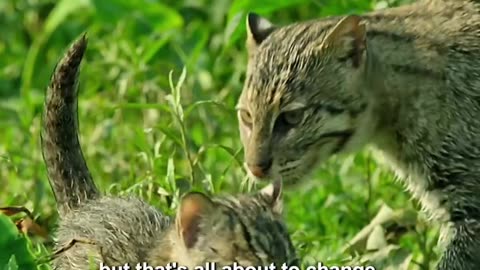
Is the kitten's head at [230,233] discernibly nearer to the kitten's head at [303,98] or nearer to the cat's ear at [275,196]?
the cat's ear at [275,196]

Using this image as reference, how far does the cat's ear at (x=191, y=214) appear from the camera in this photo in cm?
564

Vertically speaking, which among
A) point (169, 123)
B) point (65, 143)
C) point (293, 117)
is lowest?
point (169, 123)

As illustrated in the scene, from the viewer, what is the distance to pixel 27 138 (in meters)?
8.48

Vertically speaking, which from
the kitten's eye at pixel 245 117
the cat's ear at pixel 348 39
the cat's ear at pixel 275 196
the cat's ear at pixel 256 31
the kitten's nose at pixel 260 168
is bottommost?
the kitten's nose at pixel 260 168

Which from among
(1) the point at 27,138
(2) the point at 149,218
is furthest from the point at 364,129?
(1) the point at 27,138

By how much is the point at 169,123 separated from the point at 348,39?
1.57 meters

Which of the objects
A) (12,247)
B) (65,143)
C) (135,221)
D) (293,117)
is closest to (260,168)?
(293,117)

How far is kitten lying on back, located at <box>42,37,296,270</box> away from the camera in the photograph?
5.64m

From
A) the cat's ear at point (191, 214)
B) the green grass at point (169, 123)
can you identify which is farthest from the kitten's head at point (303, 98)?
the cat's ear at point (191, 214)

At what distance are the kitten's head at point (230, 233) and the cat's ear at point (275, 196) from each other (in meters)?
0.04

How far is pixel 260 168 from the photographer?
637 cm

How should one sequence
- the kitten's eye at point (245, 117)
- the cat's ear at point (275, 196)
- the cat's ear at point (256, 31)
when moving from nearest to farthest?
1. the cat's ear at point (275, 196)
2. the kitten's eye at point (245, 117)
3. the cat's ear at point (256, 31)

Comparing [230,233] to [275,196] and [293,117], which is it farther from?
[293,117]

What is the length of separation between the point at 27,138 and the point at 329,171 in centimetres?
153
